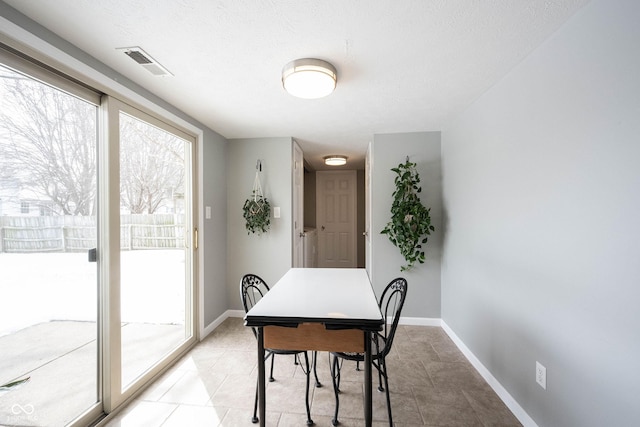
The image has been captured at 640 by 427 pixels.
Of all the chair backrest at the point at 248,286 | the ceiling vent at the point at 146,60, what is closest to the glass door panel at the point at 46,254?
the ceiling vent at the point at 146,60

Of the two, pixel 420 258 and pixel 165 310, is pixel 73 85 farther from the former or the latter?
pixel 420 258

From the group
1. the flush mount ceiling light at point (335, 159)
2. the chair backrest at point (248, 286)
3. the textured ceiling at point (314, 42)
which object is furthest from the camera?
the flush mount ceiling light at point (335, 159)

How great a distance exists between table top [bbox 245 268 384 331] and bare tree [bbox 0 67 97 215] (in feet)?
4.30

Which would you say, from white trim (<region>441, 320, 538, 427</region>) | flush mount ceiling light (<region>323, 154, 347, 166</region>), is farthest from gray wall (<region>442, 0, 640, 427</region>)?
flush mount ceiling light (<region>323, 154, 347, 166</region>)

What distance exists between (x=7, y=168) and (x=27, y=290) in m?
0.62

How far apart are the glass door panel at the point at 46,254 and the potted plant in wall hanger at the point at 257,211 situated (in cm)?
170

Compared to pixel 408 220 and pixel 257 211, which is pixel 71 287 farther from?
pixel 408 220

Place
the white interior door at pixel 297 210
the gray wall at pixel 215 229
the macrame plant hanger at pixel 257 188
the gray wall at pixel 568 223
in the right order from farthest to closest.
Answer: the white interior door at pixel 297 210 → the macrame plant hanger at pixel 257 188 → the gray wall at pixel 215 229 → the gray wall at pixel 568 223

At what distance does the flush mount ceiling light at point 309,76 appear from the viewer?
5.47ft

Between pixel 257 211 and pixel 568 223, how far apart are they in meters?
2.82

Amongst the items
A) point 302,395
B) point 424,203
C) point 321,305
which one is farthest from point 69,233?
point 424,203

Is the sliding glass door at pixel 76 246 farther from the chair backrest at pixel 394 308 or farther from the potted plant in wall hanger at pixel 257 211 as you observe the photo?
the chair backrest at pixel 394 308

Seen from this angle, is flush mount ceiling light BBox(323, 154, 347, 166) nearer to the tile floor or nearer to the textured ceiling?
the textured ceiling

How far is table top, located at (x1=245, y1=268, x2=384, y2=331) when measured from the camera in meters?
1.35
